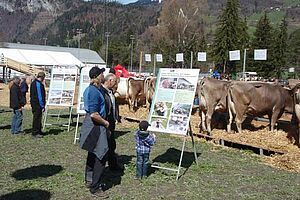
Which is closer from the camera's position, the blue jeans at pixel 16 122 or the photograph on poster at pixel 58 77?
the blue jeans at pixel 16 122

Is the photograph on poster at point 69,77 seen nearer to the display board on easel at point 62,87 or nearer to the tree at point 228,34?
the display board on easel at point 62,87

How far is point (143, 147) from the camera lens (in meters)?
7.69

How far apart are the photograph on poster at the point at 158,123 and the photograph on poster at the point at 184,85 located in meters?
0.75

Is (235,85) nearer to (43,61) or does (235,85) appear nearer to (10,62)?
(10,62)

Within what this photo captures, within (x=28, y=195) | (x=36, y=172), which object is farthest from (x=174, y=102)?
(x=28, y=195)

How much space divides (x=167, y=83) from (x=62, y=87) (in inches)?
256

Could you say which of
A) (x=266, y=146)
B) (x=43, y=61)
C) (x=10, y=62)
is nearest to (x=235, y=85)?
(x=266, y=146)

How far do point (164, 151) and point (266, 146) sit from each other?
2.64 meters

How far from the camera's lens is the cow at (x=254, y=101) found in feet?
39.2

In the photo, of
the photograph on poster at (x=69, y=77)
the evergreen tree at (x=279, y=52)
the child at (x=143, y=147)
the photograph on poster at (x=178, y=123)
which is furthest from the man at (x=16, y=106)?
the evergreen tree at (x=279, y=52)

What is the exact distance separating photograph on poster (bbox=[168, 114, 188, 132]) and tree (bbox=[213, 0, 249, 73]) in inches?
1991

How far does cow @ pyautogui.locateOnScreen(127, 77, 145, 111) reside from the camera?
56.3 ft

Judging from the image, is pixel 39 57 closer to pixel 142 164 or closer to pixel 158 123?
pixel 158 123

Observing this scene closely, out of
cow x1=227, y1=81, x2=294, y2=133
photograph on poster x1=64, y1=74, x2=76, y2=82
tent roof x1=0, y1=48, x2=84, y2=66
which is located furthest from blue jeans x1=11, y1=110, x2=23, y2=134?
tent roof x1=0, y1=48, x2=84, y2=66
